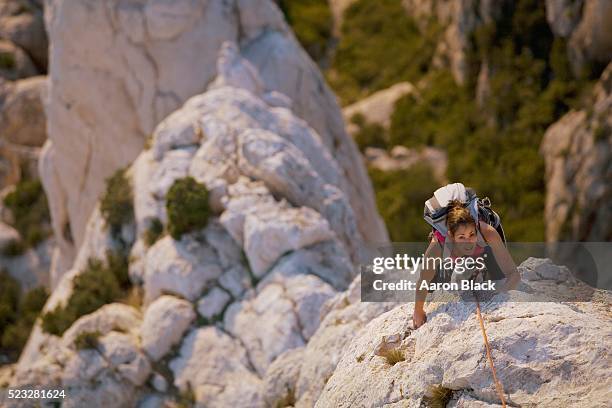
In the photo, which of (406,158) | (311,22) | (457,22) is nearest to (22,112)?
(406,158)

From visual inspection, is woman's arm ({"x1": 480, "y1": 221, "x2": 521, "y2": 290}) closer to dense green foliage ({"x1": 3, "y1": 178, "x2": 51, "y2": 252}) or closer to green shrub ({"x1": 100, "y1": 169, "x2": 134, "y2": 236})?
green shrub ({"x1": 100, "y1": 169, "x2": 134, "y2": 236})

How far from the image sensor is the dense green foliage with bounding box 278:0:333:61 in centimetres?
5631

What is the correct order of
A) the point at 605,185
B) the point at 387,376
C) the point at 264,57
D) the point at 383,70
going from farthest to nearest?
the point at 383,70 < the point at 605,185 < the point at 264,57 < the point at 387,376

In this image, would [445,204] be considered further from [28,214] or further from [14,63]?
[14,63]

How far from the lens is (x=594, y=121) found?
33.1 meters

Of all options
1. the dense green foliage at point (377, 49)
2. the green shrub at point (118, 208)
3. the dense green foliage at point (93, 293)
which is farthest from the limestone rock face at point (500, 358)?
the dense green foliage at point (377, 49)

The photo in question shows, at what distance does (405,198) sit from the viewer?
39562mm

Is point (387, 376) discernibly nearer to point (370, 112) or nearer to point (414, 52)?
point (370, 112)

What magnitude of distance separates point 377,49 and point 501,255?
4655 centimetres

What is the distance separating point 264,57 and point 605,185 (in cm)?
1606

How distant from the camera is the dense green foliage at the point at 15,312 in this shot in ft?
86.7

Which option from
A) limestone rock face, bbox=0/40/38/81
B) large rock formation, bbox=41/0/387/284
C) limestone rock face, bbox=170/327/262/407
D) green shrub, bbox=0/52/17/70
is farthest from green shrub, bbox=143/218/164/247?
green shrub, bbox=0/52/17/70

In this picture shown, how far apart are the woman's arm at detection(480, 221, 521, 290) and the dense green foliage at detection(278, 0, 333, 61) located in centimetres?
4963

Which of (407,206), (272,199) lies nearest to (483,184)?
(407,206)
